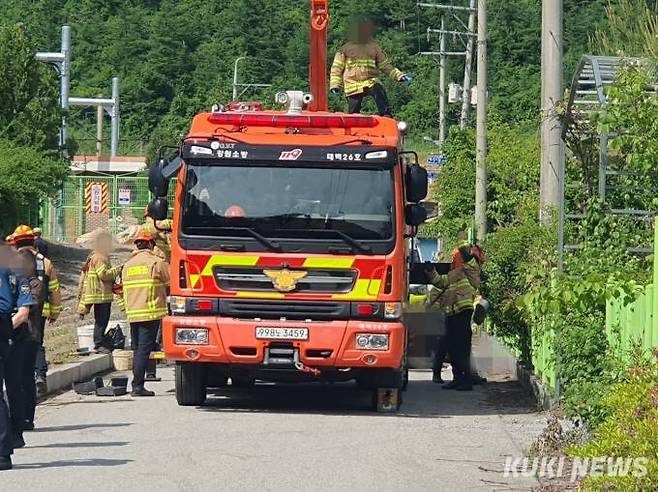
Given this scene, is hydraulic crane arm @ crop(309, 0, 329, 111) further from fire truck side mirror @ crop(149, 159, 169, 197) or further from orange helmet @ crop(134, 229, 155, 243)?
fire truck side mirror @ crop(149, 159, 169, 197)

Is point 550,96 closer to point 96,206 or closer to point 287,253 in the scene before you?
point 287,253

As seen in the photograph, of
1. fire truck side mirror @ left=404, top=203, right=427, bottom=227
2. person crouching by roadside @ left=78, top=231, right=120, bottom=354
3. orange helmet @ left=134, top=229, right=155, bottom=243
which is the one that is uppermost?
fire truck side mirror @ left=404, top=203, right=427, bottom=227

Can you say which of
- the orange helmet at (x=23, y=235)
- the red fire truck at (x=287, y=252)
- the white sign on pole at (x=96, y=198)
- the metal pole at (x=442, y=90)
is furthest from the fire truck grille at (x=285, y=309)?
the metal pole at (x=442, y=90)

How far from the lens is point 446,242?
3569cm

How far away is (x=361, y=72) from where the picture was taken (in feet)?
58.0

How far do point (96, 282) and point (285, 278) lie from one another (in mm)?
7321

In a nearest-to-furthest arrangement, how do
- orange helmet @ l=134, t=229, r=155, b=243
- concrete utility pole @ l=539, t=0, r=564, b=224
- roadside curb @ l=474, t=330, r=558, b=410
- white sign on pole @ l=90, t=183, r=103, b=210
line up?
roadside curb @ l=474, t=330, r=558, b=410 → orange helmet @ l=134, t=229, r=155, b=243 → concrete utility pole @ l=539, t=0, r=564, b=224 → white sign on pole @ l=90, t=183, r=103, b=210

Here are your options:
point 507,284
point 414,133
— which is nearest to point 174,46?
point 414,133

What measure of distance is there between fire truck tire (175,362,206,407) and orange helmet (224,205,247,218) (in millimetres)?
1685

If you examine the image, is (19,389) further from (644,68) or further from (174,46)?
(174,46)

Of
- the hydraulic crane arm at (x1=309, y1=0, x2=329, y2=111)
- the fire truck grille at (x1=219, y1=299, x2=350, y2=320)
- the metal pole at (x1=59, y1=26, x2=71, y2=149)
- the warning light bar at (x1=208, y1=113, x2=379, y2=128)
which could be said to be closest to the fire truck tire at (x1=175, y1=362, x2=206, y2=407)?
the fire truck grille at (x1=219, y1=299, x2=350, y2=320)

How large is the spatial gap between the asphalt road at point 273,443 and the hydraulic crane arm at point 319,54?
3.66 metres

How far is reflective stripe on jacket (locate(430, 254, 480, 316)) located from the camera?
57.9ft

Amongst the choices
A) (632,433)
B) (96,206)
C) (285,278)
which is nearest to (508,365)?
(285,278)
